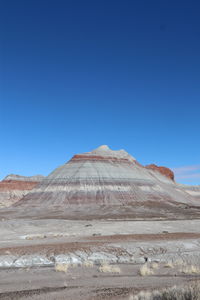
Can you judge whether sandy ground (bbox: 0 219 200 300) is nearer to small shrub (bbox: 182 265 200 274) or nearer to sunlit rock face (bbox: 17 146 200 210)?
small shrub (bbox: 182 265 200 274)

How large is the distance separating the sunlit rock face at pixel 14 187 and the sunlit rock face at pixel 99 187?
24962 millimetres

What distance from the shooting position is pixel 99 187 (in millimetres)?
84688

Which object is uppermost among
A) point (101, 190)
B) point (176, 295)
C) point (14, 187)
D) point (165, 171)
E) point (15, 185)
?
point (165, 171)

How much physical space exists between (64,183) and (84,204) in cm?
1224

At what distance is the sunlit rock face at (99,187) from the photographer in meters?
79.2

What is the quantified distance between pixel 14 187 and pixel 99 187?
48.7 meters

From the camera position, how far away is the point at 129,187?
3410 inches

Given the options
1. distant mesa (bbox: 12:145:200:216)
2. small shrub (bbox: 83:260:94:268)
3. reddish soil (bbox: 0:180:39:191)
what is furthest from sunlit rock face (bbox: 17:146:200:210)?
small shrub (bbox: 83:260:94:268)

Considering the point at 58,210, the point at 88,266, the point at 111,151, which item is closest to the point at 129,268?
the point at 88,266

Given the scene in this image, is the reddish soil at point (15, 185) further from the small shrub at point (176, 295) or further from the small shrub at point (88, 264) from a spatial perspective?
the small shrub at point (176, 295)

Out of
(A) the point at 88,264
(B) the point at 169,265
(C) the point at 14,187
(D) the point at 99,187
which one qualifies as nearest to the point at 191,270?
(B) the point at 169,265

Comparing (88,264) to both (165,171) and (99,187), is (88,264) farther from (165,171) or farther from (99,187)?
(165,171)

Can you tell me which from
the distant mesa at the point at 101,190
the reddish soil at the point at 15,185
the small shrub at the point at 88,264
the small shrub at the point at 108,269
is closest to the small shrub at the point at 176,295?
the small shrub at the point at 108,269

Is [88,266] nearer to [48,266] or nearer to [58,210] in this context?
[48,266]
